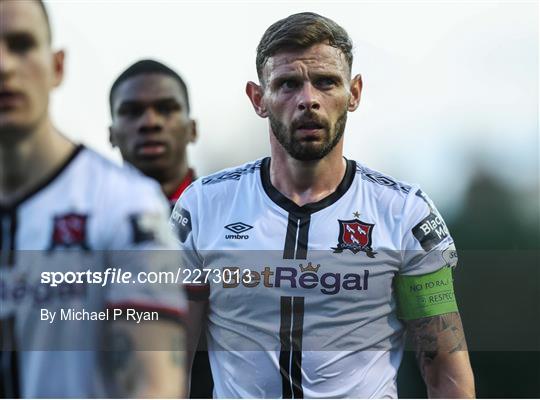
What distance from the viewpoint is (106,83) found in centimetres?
381

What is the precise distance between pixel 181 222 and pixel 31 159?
0.74 m

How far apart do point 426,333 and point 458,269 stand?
27cm

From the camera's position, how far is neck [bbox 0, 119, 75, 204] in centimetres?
327

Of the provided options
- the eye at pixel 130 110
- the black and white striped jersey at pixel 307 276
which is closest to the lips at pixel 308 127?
the black and white striped jersey at pixel 307 276

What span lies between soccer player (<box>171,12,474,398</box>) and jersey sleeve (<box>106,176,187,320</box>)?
581 mm

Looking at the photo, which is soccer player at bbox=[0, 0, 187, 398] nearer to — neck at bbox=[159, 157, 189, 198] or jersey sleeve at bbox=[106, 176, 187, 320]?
jersey sleeve at bbox=[106, 176, 187, 320]

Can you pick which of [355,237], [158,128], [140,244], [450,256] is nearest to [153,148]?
[158,128]

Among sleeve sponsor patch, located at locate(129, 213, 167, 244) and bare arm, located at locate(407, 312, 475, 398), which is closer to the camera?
sleeve sponsor patch, located at locate(129, 213, 167, 244)

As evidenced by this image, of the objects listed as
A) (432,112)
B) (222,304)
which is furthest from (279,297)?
(432,112)

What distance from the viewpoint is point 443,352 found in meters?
3.87

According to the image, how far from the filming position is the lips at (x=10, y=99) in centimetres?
341

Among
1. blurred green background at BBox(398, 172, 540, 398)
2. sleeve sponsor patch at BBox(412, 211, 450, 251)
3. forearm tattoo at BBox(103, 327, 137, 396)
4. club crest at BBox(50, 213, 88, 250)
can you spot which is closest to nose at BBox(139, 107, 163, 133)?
club crest at BBox(50, 213, 88, 250)

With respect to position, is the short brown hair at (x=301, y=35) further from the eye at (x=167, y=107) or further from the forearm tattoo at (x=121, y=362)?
the forearm tattoo at (x=121, y=362)

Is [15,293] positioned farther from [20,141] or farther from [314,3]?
[314,3]
